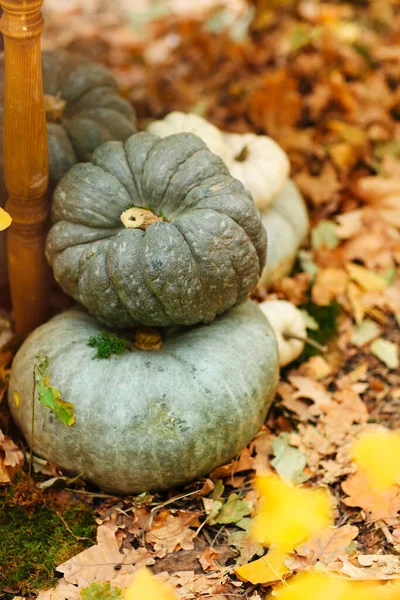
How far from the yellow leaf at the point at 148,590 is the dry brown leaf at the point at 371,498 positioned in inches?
32.9

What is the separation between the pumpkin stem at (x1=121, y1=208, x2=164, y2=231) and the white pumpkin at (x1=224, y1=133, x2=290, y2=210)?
0.85m

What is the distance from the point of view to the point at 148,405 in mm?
2834

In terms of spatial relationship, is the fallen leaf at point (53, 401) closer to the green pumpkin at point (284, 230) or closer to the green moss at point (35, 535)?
the green moss at point (35, 535)

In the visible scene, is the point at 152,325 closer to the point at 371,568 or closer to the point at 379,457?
the point at 379,457

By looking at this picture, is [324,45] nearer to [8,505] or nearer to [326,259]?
[326,259]

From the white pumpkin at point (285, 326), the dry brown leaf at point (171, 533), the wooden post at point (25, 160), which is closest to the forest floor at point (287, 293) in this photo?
the dry brown leaf at point (171, 533)

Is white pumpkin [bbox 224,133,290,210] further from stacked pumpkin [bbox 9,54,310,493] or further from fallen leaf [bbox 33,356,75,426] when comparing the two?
fallen leaf [bbox 33,356,75,426]

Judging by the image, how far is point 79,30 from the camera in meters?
6.34

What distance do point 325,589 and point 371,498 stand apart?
0.54 metres

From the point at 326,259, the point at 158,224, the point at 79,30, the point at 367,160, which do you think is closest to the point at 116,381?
the point at 158,224

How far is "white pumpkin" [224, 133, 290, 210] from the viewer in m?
3.74

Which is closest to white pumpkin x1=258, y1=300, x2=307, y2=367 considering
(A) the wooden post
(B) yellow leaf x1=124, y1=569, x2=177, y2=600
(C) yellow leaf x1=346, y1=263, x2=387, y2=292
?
(C) yellow leaf x1=346, y1=263, x2=387, y2=292

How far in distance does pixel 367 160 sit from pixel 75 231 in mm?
2609

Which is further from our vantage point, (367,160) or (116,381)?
(367,160)
